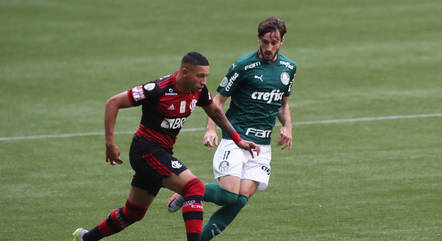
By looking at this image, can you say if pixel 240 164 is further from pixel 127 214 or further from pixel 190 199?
pixel 127 214

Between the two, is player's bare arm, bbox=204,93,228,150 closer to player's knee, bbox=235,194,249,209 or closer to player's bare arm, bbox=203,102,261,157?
player's bare arm, bbox=203,102,261,157

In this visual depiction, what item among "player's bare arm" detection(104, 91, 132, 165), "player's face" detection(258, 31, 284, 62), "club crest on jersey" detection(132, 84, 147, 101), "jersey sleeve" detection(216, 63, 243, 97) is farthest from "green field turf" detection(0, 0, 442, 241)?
"club crest on jersey" detection(132, 84, 147, 101)

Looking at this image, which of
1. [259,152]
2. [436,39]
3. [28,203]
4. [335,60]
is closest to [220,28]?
[335,60]

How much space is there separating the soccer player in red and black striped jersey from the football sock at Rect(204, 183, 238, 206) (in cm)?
55

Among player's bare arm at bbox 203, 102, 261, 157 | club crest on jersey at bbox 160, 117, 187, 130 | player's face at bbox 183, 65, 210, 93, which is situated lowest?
player's bare arm at bbox 203, 102, 261, 157

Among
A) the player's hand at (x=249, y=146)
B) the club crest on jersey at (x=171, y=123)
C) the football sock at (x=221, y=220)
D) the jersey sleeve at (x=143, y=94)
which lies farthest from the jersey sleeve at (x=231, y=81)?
the jersey sleeve at (x=143, y=94)

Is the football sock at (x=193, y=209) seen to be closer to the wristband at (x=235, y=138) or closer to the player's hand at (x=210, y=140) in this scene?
the player's hand at (x=210, y=140)

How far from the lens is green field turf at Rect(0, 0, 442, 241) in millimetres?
9859

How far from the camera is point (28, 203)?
10.7m

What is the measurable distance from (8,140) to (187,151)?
11.2 feet

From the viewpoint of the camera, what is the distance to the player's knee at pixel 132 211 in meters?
8.16

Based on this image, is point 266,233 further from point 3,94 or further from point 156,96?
point 3,94

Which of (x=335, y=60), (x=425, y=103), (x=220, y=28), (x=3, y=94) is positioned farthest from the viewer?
(x=220, y=28)

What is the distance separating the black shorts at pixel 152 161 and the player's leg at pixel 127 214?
22 centimetres
